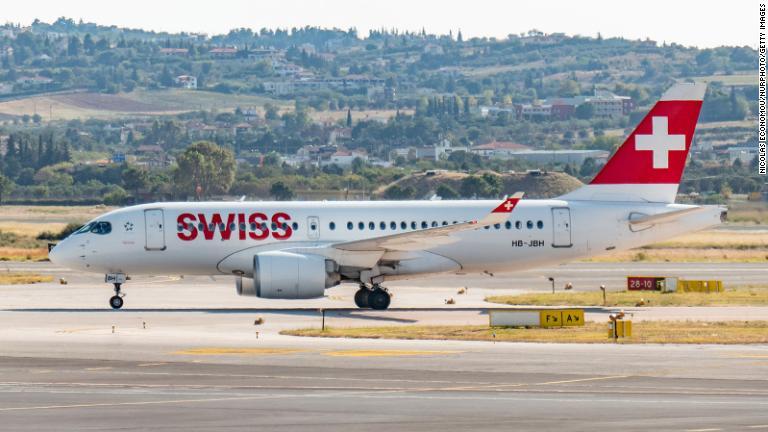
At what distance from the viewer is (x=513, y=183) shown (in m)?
110

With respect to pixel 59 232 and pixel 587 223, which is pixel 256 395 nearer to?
pixel 587 223

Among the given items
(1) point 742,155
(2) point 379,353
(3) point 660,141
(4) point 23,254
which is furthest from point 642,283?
(1) point 742,155

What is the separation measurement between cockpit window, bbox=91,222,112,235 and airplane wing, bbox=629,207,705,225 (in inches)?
673

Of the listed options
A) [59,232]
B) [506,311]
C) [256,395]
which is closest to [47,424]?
[256,395]

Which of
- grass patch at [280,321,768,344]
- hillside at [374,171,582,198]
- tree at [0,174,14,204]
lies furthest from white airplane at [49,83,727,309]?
tree at [0,174,14,204]

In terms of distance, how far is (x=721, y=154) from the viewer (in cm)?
19475

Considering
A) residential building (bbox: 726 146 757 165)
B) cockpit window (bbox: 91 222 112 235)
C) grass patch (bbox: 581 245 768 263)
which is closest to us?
cockpit window (bbox: 91 222 112 235)

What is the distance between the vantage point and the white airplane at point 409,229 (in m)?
46.6

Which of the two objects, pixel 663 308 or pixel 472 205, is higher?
pixel 472 205

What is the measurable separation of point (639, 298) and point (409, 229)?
321 inches

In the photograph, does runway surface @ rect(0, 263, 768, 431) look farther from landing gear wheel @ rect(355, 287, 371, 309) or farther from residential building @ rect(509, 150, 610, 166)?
residential building @ rect(509, 150, 610, 166)

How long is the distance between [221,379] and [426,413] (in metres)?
5.82

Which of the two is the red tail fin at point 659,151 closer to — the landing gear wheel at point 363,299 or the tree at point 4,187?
the landing gear wheel at point 363,299

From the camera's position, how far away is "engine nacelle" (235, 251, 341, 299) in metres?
44.5
